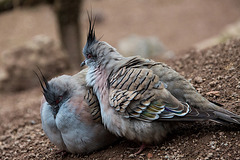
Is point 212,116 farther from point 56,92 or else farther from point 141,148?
point 56,92

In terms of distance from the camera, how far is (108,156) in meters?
4.69

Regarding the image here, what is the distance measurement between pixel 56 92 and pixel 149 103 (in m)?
1.44

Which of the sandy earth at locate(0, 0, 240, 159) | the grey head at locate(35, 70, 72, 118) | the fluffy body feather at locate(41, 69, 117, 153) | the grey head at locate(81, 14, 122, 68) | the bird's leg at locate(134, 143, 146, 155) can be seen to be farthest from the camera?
the grey head at locate(81, 14, 122, 68)

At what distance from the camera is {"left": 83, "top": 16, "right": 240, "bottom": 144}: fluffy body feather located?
4.24 m

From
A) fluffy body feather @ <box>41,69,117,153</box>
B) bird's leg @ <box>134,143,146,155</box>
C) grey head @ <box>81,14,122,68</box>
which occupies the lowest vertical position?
bird's leg @ <box>134,143,146,155</box>

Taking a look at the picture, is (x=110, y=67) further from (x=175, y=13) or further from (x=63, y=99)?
(x=175, y=13)

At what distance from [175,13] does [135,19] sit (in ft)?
7.85

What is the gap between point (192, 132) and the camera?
15.0 feet

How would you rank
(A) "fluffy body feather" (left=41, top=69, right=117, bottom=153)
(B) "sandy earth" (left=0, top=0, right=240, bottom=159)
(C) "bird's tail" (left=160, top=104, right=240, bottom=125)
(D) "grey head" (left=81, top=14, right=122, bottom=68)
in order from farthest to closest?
(D) "grey head" (left=81, top=14, right=122, bottom=68) → (A) "fluffy body feather" (left=41, top=69, right=117, bottom=153) → (B) "sandy earth" (left=0, top=0, right=240, bottom=159) → (C) "bird's tail" (left=160, top=104, right=240, bottom=125)

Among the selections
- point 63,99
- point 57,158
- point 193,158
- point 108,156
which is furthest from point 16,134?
point 193,158

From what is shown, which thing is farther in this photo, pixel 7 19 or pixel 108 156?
pixel 7 19

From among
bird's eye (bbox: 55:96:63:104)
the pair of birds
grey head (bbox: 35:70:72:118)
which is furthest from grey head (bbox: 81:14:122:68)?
bird's eye (bbox: 55:96:63:104)

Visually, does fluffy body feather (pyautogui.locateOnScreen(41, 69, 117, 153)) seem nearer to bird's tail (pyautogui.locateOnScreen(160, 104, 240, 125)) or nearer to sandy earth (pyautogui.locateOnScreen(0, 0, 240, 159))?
sandy earth (pyautogui.locateOnScreen(0, 0, 240, 159))

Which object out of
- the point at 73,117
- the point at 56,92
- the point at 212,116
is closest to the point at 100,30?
the point at 56,92
